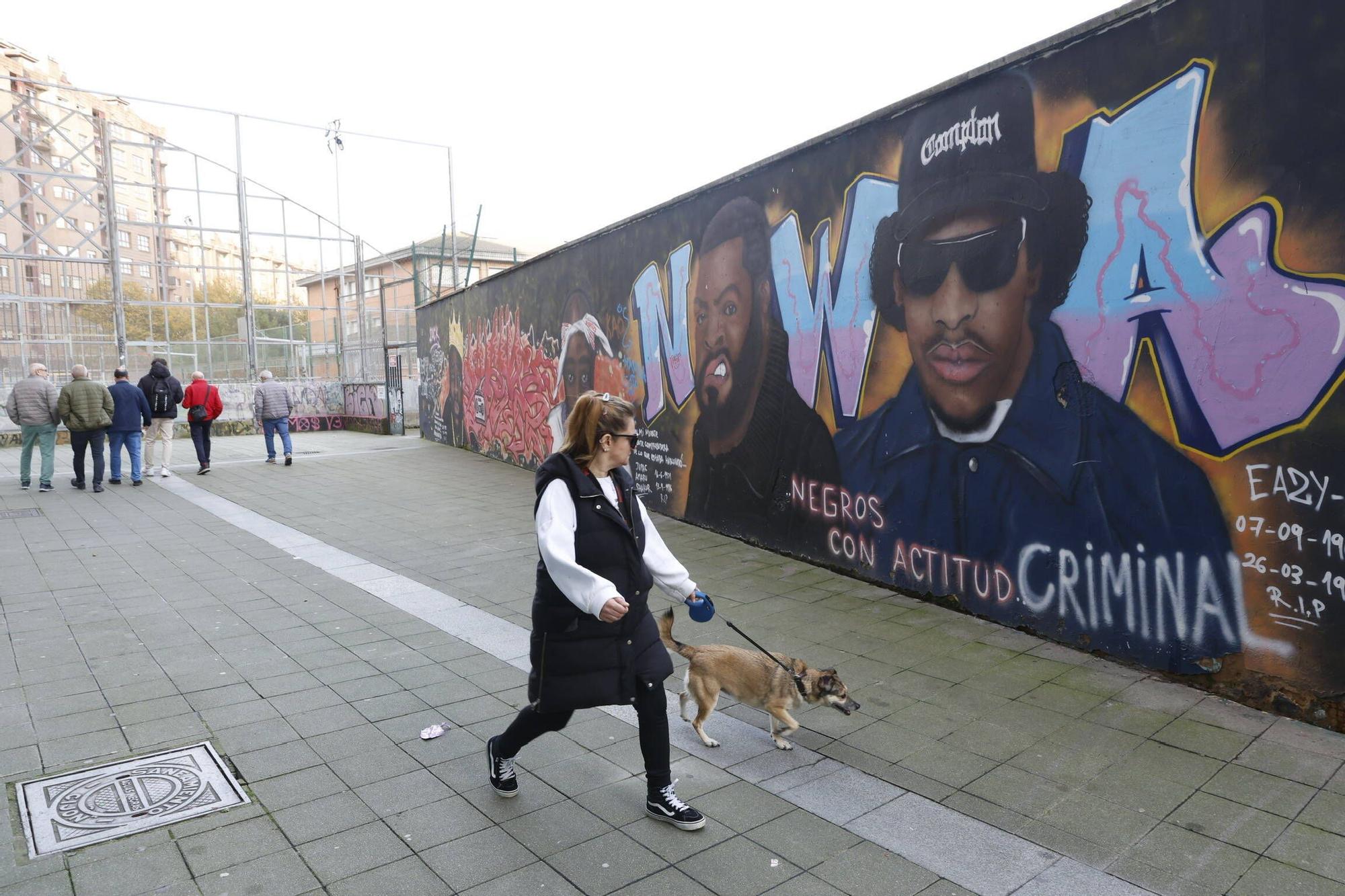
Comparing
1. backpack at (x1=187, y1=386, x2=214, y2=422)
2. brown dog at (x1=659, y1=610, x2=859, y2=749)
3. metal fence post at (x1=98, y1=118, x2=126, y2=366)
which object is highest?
metal fence post at (x1=98, y1=118, x2=126, y2=366)

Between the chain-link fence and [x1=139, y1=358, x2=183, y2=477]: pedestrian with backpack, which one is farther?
the chain-link fence

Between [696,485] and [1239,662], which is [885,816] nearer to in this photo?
[1239,662]

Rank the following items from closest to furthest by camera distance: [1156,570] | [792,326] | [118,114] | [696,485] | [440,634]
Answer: [1156,570] < [440,634] < [792,326] < [696,485] < [118,114]

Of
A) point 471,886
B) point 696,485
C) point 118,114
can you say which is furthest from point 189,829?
point 118,114

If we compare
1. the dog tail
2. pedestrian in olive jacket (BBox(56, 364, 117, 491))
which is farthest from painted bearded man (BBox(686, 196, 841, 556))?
pedestrian in olive jacket (BBox(56, 364, 117, 491))

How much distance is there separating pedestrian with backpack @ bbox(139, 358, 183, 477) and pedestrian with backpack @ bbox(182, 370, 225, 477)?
0.19 m

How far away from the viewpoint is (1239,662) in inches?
171

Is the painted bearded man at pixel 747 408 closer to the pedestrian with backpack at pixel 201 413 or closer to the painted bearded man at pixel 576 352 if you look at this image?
the painted bearded man at pixel 576 352

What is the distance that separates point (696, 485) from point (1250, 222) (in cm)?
568

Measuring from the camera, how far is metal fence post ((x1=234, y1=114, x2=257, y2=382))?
2434cm

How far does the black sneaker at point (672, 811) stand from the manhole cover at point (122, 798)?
1.69 meters

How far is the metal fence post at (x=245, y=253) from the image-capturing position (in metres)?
24.3

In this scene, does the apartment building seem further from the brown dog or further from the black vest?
the black vest

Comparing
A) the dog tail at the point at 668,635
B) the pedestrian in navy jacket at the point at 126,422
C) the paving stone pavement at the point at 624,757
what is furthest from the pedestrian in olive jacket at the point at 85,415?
the dog tail at the point at 668,635
